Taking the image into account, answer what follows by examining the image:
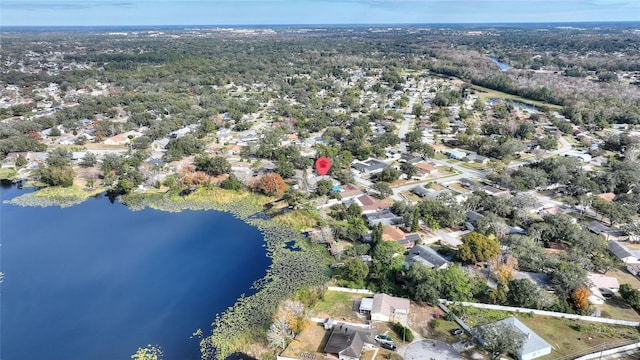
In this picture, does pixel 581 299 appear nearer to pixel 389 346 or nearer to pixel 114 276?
pixel 389 346

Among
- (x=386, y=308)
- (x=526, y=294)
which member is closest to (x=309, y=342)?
(x=386, y=308)

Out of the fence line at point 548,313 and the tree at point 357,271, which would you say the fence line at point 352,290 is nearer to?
the tree at point 357,271

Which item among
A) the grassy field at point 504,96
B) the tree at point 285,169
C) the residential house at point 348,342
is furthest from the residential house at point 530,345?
the grassy field at point 504,96

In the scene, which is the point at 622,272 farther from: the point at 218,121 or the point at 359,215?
the point at 218,121

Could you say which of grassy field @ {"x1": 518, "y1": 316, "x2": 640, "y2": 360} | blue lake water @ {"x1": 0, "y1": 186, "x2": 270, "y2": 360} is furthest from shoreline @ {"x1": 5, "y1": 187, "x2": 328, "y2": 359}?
grassy field @ {"x1": 518, "y1": 316, "x2": 640, "y2": 360}

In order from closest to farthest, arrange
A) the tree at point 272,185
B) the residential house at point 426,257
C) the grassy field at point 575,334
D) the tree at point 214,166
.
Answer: the grassy field at point 575,334, the residential house at point 426,257, the tree at point 272,185, the tree at point 214,166

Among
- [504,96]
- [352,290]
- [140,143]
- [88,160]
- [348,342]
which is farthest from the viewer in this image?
[504,96]

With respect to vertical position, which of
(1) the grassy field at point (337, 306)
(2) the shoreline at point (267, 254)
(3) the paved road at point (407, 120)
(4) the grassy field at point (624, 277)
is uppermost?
(3) the paved road at point (407, 120)
